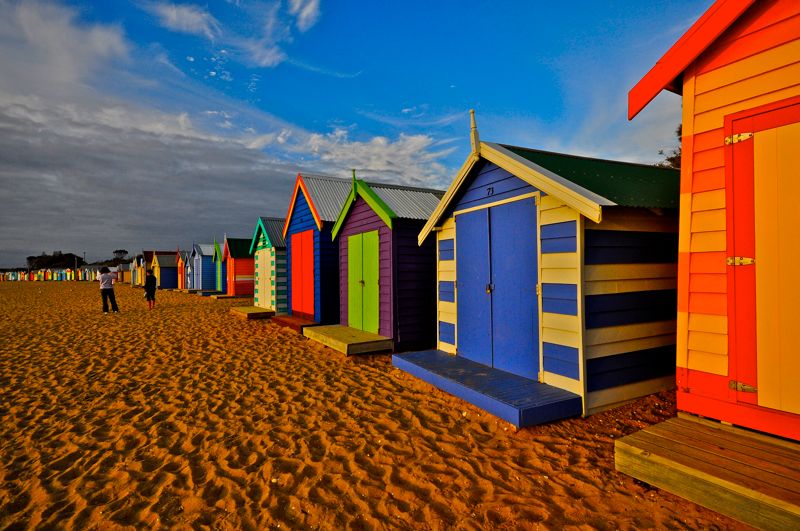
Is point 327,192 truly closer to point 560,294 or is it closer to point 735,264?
point 560,294

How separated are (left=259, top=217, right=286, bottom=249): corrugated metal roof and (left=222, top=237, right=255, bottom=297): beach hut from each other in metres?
8.25

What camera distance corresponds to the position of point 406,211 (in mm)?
9352

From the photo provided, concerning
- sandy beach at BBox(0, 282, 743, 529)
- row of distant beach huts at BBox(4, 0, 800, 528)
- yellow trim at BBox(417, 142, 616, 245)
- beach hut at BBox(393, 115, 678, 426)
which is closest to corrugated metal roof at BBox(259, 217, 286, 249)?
row of distant beach huts at BBox(4, 0, 800, 528)

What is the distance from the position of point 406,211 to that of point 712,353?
6647mm

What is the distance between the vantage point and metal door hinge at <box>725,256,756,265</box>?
341 centimetres

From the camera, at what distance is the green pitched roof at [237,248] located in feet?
80.7

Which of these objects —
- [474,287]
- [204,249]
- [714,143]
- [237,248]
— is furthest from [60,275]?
[714,143]

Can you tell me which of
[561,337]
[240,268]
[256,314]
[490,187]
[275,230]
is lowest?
[256,314]

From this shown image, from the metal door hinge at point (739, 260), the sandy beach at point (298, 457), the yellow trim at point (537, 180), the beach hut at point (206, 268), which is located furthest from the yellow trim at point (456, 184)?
the beach hut at point (206, 268)

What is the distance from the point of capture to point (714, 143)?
3.69m

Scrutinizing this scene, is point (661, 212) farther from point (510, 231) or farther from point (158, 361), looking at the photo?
point (158, 361)

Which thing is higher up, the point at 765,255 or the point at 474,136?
the point at 474,136

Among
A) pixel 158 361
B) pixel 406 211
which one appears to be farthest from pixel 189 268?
pixel 406 211

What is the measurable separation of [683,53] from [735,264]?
214 cm
